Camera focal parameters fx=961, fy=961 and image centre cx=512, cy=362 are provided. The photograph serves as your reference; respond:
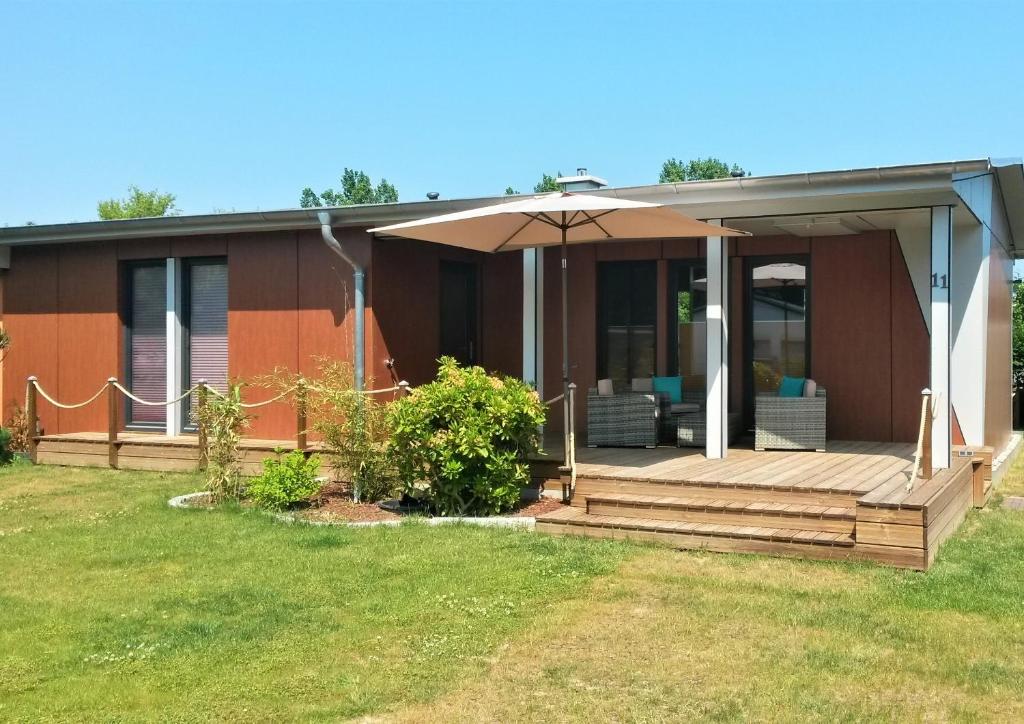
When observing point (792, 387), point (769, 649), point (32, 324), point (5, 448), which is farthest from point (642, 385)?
point (32, 324)

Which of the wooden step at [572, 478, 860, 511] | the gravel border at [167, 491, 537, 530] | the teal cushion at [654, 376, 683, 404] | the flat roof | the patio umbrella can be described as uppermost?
the flat roof

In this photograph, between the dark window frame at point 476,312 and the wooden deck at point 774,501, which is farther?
the dark window frame at point 476,312

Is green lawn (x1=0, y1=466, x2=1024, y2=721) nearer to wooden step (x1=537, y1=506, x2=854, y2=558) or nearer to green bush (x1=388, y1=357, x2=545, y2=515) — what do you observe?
wooden step (x1=537, y1=506, x2=854, y2=558)

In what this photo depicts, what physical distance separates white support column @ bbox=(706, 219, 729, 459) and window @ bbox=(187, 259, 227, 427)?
18.5 ft

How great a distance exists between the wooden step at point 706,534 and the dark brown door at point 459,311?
429cm

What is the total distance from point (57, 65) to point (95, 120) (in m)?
14.4

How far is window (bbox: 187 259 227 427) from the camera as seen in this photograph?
11.1 m

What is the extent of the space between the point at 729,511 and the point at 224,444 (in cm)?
427

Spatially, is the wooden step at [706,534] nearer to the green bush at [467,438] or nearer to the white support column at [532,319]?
the green bush at [467,438]

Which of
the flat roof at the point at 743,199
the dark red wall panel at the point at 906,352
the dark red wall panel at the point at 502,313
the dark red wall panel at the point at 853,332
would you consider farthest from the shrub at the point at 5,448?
the dark red wall panel at the point at 906,352

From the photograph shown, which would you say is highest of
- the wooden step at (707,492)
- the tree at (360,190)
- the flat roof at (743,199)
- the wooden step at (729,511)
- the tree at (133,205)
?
the tree at (360,190)

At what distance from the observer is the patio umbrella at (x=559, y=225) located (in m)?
7.36

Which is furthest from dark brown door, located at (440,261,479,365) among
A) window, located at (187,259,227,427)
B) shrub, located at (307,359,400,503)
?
shrub, located at (307,359,400,503)

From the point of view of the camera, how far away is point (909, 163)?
23.9 ft
